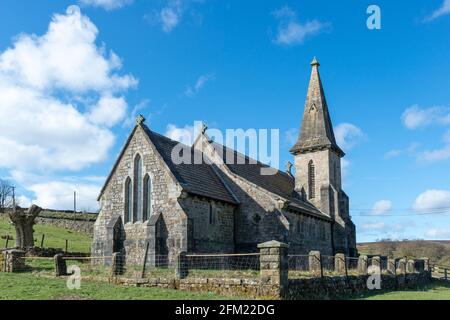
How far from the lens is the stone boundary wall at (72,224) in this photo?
5077 cm

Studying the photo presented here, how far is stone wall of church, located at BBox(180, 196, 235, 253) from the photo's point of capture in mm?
25297

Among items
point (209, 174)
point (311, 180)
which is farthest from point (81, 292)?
point (311, 180)

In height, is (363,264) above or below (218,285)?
below

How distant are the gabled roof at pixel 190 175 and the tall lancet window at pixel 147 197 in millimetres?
1588

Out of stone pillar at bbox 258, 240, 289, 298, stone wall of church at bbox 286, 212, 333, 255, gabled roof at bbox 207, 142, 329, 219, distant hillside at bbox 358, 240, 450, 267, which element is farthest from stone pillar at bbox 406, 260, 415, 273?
distant hillside at bbox 358, 240, 450, 267

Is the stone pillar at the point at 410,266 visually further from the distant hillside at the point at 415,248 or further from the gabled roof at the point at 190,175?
the distant hillside at the point at 415,248

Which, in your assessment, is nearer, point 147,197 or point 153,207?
point 153,207

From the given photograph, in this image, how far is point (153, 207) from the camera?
1019 inches

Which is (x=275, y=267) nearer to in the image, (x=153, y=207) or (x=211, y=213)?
(x=153, y=207)

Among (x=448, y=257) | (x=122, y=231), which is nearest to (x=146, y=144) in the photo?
(x=122, y=231)

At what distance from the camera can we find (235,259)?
27578 millimetres

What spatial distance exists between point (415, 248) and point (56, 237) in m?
49.2
